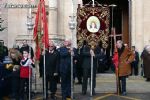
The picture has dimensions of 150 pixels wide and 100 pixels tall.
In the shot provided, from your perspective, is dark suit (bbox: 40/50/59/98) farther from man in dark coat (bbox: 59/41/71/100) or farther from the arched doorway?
the arched doorway

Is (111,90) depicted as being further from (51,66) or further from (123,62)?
(51,66)

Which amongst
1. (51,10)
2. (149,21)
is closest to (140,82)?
(149,21)

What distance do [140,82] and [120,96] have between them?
4.40 m

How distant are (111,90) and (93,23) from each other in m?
2.57

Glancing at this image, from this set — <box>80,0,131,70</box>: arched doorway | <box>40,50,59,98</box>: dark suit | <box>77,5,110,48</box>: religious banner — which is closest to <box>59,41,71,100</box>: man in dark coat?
<box>40,50,59,98</box>: dark suit

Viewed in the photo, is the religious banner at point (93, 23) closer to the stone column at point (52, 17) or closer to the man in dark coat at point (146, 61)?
the man in dark coat at point (146, 61)

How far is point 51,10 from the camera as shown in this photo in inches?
906

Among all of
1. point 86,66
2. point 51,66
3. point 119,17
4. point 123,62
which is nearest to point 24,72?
point 51,66

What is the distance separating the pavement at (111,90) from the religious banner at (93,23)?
5.87 feet

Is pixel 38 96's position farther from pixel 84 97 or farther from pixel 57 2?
pixel 57 2

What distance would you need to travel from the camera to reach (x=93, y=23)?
58.2 feet

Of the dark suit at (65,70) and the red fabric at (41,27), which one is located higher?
the red fabric at (41,27)

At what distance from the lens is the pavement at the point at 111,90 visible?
16433 millimetres

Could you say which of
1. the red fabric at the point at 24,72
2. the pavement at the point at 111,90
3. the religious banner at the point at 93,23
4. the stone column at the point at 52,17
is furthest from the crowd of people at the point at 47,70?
the stone column at the point at 52,17
